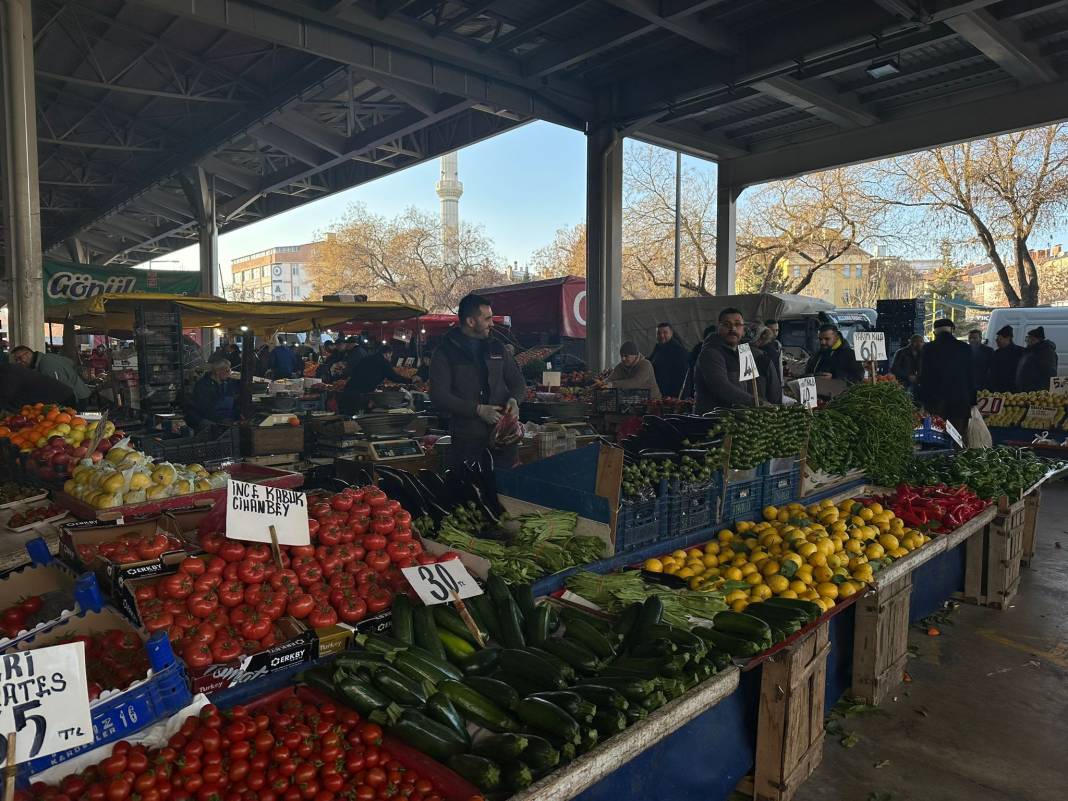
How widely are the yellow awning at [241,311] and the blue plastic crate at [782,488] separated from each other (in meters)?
5.89

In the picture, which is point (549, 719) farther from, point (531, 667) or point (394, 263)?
point (394, 263)

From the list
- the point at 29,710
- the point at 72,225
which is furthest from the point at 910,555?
the point at 72,225

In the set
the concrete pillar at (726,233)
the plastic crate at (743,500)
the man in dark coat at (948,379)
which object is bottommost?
the plastic crate at (743,500)

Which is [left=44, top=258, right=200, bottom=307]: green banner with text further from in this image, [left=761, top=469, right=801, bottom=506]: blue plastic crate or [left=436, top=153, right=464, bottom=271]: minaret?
[left=436, top=153, right=464, bottom=271]: minaret

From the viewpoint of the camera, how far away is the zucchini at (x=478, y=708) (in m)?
2.19

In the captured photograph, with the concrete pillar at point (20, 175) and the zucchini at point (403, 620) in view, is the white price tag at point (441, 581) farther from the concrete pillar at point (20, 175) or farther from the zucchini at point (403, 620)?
the concrete pillar at point (20, 175)

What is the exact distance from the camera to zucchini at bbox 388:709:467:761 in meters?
2.02

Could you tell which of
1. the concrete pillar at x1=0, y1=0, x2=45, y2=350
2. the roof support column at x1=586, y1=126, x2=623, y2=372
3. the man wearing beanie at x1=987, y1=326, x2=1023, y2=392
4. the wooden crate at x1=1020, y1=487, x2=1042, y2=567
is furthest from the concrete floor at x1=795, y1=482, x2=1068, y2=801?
the concrete pillar at x1=0, y1=0, x2=45, y2=350

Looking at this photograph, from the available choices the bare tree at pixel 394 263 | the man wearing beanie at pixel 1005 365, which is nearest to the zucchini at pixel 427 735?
the man wearing beanie at pixel 1005 365

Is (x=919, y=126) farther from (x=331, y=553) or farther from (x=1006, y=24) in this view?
(x=331, y=553)

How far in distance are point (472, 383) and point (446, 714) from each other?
3.20 m

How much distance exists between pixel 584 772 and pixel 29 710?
4.53ft

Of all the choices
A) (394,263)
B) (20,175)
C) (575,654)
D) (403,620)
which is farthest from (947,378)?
(394,263)

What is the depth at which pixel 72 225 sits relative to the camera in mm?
26500
